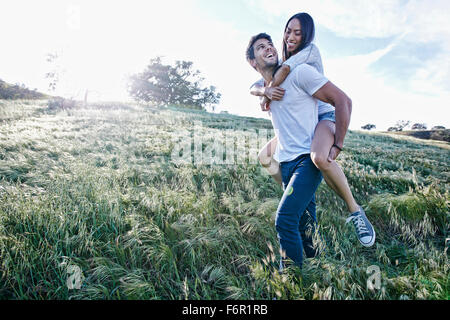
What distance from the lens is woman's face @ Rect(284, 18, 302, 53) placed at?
227 centimetres

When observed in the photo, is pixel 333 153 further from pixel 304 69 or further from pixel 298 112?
pixel 304 69

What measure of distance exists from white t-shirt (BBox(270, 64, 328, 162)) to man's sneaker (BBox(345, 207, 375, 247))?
0.96 metres

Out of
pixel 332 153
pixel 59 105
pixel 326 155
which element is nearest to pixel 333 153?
pixel 332 153

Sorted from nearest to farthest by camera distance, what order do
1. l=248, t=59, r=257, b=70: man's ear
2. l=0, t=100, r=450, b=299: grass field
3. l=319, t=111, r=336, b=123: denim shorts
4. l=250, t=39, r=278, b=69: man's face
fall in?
l=0, t=100, r=450, b=299: grass field < l=319, t=111, r=336, b=123: denim shorts < l=250, t=39, r=278, b=69: man's face < l=248, t=59, r=257, b=70: man's ear

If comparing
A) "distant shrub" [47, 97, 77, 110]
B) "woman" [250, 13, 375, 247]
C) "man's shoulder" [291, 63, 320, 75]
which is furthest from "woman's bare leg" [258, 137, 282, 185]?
"distant shrub" [47, 97, 77, 110]

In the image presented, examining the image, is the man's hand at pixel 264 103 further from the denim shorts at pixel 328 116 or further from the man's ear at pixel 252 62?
the denim shorts at pixel 328 116

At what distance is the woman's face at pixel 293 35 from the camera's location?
227 centimetres

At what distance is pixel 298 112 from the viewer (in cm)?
207

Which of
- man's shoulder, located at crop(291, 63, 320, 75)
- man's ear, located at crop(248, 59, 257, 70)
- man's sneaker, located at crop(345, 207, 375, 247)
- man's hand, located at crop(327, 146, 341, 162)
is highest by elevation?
man's ear, located at crop(248, 59, 257, 70)

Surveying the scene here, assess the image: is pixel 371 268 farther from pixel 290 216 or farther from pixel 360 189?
pixel 360 189

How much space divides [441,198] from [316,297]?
3.15 meters

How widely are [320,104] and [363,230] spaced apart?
1.30 m

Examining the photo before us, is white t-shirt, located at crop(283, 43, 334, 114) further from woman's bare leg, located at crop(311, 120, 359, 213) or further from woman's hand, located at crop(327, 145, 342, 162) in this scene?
woman's hand, located at crop(327, 145, 342, 162)

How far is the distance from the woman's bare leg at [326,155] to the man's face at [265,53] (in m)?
0.80
